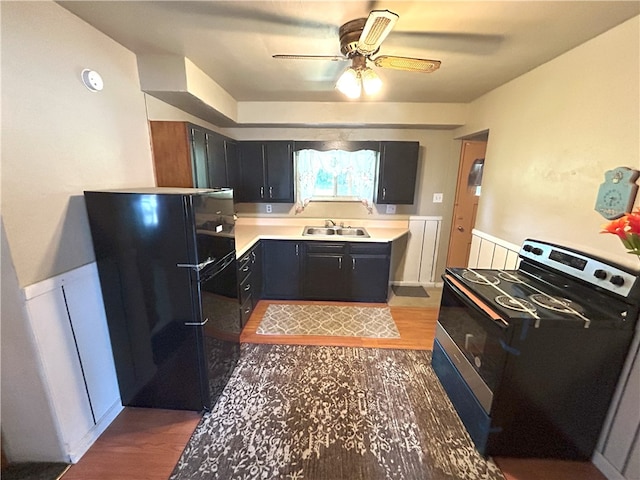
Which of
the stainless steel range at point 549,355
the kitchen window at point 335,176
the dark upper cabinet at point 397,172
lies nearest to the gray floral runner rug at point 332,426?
the stainless steel range at point 549,355

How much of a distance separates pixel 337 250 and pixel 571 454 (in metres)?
2.34

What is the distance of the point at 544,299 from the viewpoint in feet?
5.10

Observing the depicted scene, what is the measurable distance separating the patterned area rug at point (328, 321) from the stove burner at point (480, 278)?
1111 mm

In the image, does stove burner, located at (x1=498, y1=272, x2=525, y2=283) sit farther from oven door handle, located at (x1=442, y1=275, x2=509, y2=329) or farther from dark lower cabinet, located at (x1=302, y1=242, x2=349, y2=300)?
dark lower cabinet, located at (x1=302, y1=242, x2=349, y2=300)

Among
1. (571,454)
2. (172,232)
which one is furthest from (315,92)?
(571,454)

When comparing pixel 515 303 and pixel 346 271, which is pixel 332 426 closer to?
pixel 515 303

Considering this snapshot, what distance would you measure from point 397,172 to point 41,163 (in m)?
3.12

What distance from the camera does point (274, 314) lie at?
3.12 metres

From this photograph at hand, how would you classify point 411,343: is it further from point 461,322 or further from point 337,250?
point 337,250

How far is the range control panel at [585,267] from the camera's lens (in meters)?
1.34

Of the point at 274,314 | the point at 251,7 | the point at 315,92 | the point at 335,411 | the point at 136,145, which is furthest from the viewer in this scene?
the point at 274,314

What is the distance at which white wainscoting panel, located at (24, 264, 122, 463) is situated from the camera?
4.55 feet

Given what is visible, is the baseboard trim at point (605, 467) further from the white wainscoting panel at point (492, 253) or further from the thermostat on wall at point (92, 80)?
the thermostat on wall at point (92, 80)

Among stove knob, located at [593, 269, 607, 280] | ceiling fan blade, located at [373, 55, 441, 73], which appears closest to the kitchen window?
ceiling fan blade, located at [373, 55, 441, 73]
